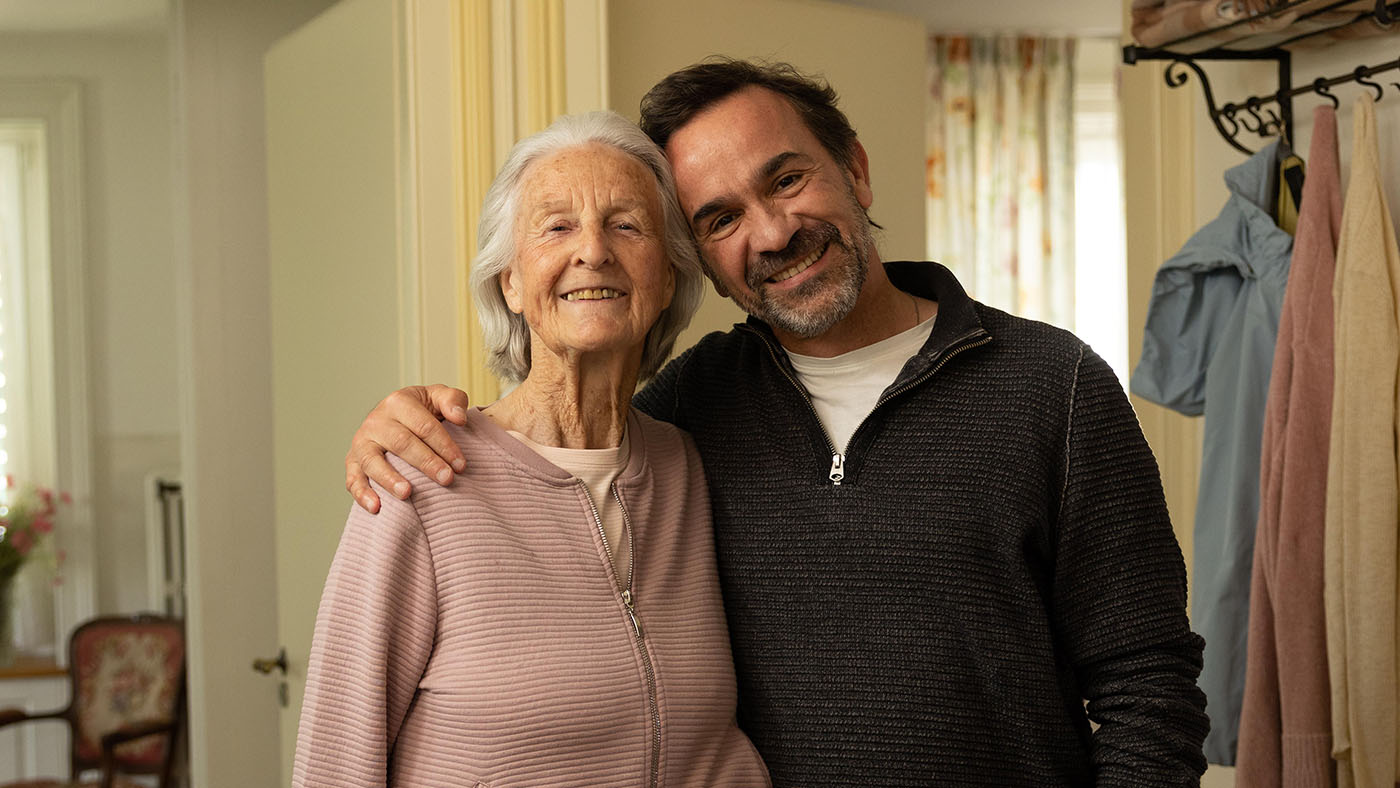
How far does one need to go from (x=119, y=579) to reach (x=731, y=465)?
381 cm

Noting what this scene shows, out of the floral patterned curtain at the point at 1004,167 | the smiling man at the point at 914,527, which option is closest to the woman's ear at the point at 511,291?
the smiling man at the point at 914,527

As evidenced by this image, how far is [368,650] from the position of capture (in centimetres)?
116

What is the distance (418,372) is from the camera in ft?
7.00

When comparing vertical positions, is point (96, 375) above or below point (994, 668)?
above

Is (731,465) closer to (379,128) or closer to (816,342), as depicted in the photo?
(816,342)

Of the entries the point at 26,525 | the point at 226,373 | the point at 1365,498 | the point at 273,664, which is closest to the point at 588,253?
the point at 1365,498

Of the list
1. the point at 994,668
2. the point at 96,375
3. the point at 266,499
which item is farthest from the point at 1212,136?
the point at 96,375

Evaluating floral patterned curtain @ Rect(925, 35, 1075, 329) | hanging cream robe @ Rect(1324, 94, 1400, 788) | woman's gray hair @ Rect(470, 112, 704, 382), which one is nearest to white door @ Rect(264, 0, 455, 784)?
woman's gray hair @ Rect(470, 112, 704, 382)

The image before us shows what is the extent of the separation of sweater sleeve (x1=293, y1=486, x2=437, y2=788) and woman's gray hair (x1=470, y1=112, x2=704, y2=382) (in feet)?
0.96

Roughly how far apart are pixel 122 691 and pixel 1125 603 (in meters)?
3.63

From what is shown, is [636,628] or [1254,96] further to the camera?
[1254,96]

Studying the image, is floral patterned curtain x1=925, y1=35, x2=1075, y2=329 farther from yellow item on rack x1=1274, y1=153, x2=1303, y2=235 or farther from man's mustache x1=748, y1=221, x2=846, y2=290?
man's mustache x1=748, y1=221, x2=846, y2=290

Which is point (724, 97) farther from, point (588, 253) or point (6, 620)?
point (6, 620)

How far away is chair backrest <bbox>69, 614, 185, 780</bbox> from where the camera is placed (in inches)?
158
